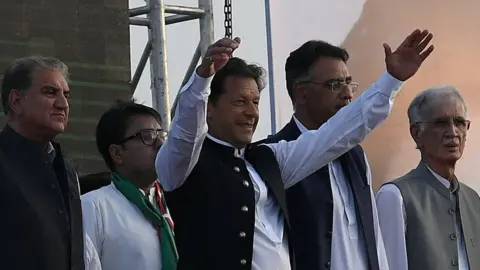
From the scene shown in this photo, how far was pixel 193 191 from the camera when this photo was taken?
2.86 m

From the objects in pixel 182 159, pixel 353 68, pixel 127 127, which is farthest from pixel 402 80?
pixel 353 68

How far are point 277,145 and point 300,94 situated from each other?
24cm

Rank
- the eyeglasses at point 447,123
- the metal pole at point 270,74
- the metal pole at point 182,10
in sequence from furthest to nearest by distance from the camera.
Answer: the metal pole at point 182,10 < the metal pole at point 270,74 < the eyeglasses at point 447,123

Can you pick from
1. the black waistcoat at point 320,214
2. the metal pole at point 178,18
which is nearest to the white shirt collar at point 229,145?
the black waistcoat at point 320,214

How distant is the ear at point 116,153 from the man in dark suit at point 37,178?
13.7 inches

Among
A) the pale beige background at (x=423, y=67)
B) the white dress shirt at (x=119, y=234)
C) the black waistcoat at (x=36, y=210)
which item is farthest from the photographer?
the pale beige background at (x=423, y=67)

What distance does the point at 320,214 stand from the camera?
308 centimetres

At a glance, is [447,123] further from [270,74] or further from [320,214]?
[270,74]

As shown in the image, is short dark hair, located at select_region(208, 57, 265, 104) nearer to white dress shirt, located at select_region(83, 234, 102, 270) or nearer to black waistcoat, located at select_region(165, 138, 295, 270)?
→ black waistcoat, located at select_region(165, 138, 295, 270)

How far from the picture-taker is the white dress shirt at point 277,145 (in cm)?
271

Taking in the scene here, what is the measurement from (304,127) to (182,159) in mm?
611

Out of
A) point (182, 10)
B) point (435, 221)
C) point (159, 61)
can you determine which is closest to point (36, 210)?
point (435, 221)

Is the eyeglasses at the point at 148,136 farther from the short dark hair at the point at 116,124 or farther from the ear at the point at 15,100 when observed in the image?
the ear at the point at 15,100

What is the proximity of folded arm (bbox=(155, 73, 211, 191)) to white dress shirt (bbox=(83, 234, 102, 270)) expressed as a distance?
364 millimetres
